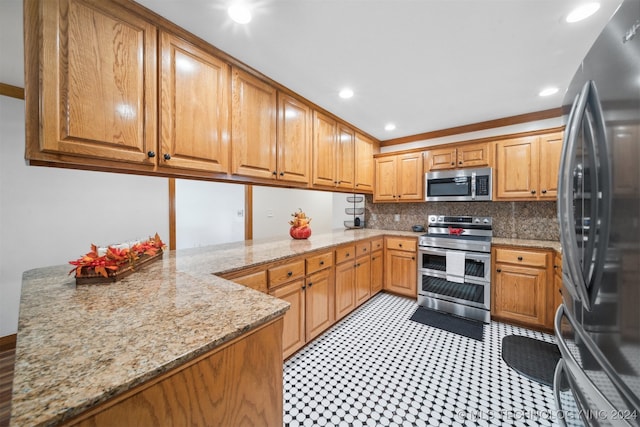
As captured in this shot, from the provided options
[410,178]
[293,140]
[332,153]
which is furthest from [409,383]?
[410,178]

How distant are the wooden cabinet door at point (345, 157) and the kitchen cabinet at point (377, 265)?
891 millimetres

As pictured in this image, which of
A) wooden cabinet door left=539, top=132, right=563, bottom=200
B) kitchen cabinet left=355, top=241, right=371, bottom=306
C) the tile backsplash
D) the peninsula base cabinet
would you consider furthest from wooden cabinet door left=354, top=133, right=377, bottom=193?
the peninsula base cabinet

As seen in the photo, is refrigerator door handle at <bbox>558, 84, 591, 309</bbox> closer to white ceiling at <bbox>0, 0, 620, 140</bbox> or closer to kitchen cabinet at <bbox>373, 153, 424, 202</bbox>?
white ceiling at <bbox>0, 0, 620, 140</bbox>

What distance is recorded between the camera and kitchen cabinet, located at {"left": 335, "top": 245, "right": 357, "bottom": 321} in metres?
2.49

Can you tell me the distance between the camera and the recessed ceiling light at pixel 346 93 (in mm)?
2307

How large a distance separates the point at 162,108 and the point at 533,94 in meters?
3.25

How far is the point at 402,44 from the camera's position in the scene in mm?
1633

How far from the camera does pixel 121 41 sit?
4.31 ft

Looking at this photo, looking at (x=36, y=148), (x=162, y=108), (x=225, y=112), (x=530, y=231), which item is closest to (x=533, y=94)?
(x=530, y=231)

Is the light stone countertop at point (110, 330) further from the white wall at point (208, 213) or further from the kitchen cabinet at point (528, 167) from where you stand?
the kitchen cabinet at point (528, 167)

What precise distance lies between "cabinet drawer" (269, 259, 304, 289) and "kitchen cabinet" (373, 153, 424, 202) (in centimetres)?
213

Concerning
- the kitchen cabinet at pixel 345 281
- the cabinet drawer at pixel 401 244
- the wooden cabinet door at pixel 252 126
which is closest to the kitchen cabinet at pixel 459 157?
the cabinet drawer at pixel 401 244

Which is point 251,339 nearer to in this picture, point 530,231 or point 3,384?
point 3,384

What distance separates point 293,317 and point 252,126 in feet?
5.39
